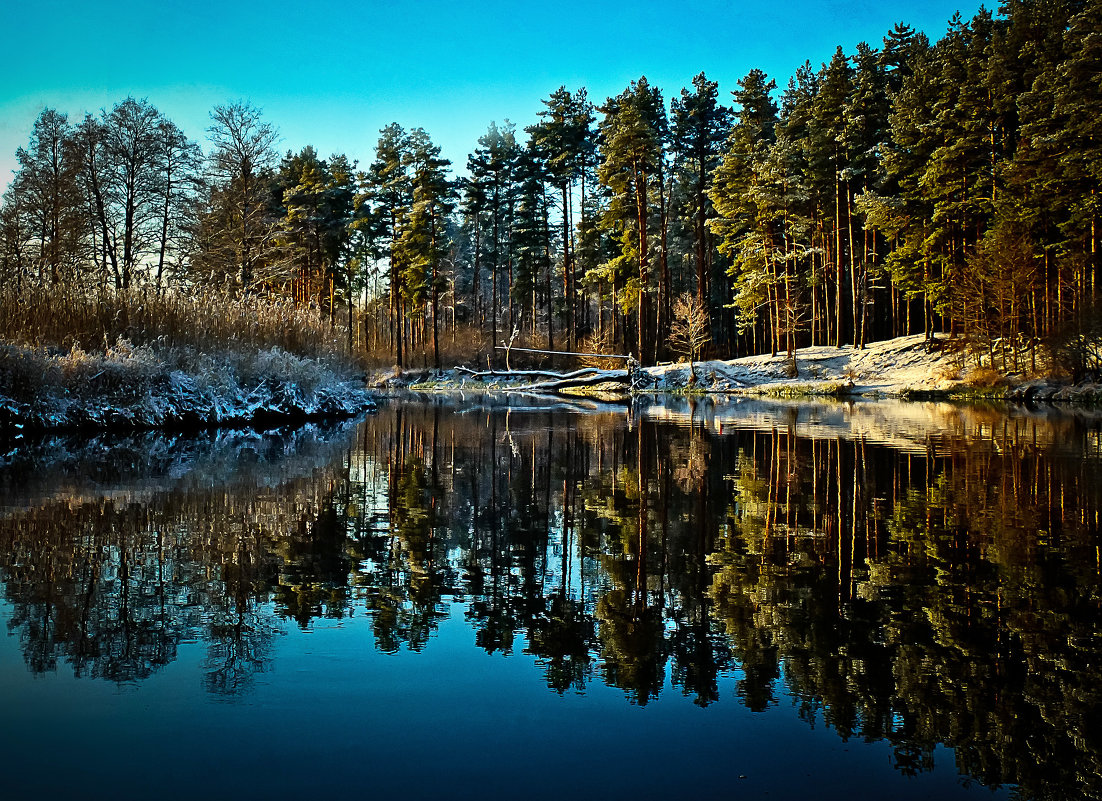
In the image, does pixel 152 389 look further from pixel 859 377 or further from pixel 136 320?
pixel 859 377

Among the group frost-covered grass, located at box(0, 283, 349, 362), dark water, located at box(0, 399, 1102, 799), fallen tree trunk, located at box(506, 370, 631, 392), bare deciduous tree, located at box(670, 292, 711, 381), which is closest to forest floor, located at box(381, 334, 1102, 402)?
bare deciduous tree, located at box(670, 292, 711, 381)

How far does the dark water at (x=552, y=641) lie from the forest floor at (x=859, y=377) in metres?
25.1

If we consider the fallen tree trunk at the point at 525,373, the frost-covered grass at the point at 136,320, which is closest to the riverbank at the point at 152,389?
the frost-covered grass at the point at 136,320

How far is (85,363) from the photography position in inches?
623

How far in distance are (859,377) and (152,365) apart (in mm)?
31814

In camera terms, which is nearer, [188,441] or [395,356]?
[188,441]

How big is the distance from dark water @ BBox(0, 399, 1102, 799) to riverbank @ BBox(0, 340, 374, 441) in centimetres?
731

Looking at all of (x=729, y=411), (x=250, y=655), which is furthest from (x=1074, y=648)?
(x=729, y=411)

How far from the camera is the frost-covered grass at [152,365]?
15609 mm

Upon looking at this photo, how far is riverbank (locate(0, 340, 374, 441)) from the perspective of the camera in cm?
1537

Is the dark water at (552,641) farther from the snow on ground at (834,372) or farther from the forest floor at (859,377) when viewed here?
the snow on ground at (834,372)

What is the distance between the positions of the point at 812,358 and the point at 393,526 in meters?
37.1

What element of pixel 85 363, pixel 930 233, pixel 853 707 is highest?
pixel 930 233

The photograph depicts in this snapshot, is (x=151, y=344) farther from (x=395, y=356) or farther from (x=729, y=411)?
(x=395, y=356)
